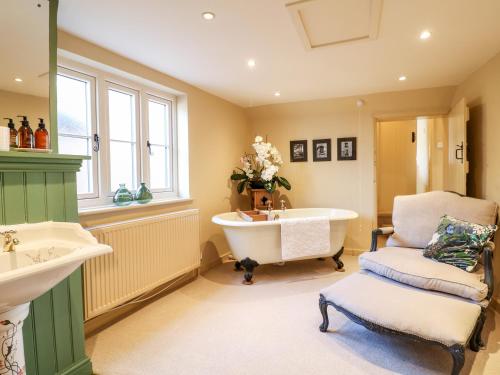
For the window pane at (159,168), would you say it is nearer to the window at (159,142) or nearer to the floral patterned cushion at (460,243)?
the window at (159,142)

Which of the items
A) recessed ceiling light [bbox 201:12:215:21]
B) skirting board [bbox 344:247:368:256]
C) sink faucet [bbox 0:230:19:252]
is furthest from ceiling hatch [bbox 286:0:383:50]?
skirting board [bbox 344:247:368:256]

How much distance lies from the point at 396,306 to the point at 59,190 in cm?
211

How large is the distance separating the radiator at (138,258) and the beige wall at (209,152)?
0.17 metres

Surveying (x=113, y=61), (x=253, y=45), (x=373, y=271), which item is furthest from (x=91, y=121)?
(x=373, y=271)

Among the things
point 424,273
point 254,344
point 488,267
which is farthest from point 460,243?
point 254,344

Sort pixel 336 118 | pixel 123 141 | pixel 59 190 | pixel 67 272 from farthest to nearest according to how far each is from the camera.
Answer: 1. pixel 336 118
2. pixel 123 141
3. pixel 59 190
4. pixel 67 272

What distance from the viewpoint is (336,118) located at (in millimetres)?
4227

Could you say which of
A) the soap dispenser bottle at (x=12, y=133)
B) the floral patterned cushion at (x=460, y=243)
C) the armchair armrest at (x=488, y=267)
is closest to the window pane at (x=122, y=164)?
the soap dispenser bottle at (x=12, y=133)

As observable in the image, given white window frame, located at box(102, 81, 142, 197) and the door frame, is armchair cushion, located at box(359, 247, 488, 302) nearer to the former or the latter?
the door frame

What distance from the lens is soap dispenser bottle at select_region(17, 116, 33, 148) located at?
1558mm

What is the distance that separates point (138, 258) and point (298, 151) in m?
2.80

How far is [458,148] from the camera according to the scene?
3.12 m

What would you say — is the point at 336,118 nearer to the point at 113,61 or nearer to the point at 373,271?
the point at 373,271

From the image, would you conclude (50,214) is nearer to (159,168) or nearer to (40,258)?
(40,258)
